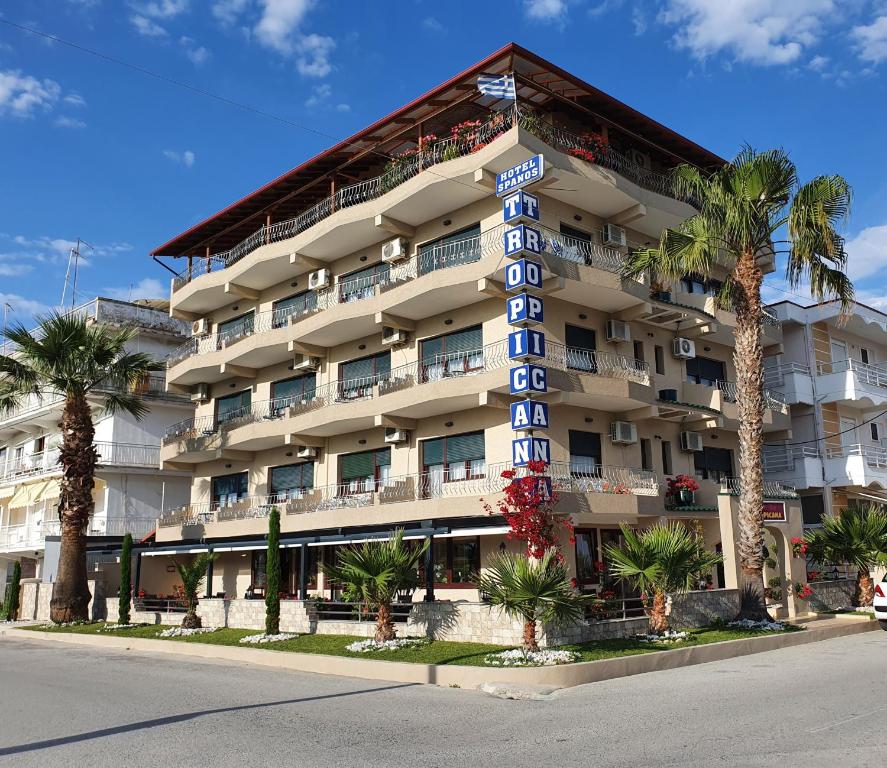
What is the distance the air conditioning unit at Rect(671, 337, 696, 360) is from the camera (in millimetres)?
29828

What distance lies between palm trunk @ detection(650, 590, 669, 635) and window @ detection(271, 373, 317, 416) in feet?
55.0

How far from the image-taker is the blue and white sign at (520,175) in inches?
933

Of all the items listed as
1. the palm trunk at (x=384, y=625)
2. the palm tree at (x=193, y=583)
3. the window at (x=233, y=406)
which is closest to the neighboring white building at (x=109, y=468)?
the window at (x=233, y=406)

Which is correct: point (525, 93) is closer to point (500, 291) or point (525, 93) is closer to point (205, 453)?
point (500, 291)

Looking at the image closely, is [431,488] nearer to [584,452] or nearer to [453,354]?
[453,354]

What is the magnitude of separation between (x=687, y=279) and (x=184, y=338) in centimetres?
2700

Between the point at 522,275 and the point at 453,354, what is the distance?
460 cm

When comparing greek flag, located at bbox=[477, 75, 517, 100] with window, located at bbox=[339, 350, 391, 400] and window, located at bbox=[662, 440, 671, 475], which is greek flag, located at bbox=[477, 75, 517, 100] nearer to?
window, located at bbox=[339, 350, 391, 400]

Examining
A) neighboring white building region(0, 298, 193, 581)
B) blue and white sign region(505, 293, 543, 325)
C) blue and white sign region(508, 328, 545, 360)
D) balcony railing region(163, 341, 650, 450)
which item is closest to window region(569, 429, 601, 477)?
balcony railing region(163, 341, 650, 450)

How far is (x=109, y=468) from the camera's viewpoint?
39812 millimetres

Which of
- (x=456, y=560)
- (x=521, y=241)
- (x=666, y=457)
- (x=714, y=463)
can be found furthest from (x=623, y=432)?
(x=521, y=241)

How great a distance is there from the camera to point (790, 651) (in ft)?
62.5

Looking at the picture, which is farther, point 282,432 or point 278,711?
point 282,432

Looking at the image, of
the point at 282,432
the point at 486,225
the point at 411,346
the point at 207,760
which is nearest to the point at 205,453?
the point at 282,432
